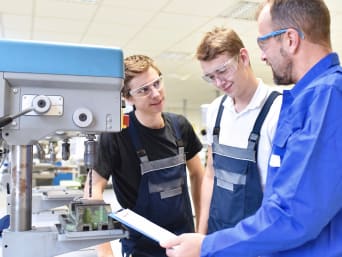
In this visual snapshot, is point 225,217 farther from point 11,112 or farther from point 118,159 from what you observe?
point 11,112

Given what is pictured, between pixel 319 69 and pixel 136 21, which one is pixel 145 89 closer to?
pixel 319 69

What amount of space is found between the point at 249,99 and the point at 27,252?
98 centimetres

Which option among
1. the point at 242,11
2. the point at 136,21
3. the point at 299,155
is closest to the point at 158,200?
the point at 299,155

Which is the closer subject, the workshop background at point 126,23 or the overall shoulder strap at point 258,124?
the overall shoulder strap at point 258,124

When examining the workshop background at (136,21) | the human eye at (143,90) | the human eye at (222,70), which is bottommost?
the human eye at (143,90)

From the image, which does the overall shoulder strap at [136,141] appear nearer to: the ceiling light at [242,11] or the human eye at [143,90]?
the human eye at [143,90]

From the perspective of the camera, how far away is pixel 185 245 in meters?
0.96

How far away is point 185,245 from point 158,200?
25.1 inches

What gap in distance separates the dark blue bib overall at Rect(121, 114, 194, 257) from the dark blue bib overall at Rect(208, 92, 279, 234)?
0.16 metres

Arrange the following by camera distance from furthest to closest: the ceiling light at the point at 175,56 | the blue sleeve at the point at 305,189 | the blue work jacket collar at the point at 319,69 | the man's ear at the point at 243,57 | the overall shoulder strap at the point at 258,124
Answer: the ceiling light at the point at 175,56
the man's ear at the point at 243,57
the overall shoulder strap at the point at 258,124
the blue work jacket collar at the point at 319,69
the blue sleeve at the point at 305,189

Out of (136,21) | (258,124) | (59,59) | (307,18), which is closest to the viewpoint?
(307,18)

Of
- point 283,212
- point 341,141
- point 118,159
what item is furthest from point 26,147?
point 341,141

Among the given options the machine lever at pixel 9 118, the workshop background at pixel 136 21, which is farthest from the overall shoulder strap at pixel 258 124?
the workshop background at pixel 136 21

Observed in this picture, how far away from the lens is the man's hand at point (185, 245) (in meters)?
0.95
